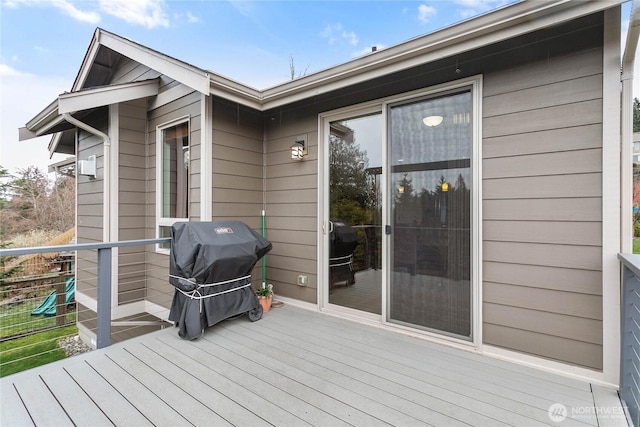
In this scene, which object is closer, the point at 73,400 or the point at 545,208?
the point at 73,400

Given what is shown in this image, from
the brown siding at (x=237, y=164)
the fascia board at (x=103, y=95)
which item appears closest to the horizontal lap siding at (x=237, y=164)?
the brown siding at (x=237, y=164)

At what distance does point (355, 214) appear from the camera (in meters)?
3.20

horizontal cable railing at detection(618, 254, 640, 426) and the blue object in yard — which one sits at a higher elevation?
horizontal cable railing at detection(618, 254, 640, 426)

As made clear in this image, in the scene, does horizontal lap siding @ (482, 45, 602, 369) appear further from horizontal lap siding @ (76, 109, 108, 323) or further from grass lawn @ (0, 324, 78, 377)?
grass lawn @ (0, 324, 78, 377)

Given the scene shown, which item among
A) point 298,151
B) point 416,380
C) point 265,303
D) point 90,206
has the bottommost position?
point 416,380

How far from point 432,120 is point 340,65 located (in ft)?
3.25

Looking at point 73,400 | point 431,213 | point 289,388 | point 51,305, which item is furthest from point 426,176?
point 51,305

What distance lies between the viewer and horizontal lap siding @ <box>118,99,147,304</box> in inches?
160

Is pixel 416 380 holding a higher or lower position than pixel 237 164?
lower

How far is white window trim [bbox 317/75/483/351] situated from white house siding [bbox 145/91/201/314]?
1.45 m

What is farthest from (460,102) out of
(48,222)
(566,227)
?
(48,222)

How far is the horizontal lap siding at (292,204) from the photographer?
3.50m

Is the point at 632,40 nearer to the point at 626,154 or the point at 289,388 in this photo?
the point at 626,154

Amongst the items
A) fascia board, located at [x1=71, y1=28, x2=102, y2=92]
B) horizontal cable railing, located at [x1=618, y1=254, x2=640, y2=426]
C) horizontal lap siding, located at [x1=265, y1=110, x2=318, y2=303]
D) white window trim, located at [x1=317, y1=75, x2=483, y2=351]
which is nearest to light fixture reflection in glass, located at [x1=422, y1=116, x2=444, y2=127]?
white window trim, located at [x1=317, y1=75, x2=483, y2=351]
